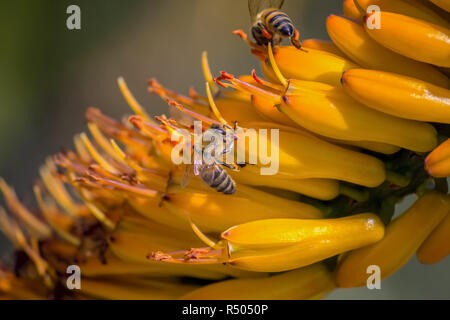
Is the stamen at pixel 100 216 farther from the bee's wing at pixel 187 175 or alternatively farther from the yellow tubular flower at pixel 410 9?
the yellow tubular flower at pixel 410 9

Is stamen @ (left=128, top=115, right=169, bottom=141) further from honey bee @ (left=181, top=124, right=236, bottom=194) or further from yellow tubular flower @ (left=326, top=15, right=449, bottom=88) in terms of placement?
yellow tubular flower @ (left=326, top=15, right=449, bottom=88)

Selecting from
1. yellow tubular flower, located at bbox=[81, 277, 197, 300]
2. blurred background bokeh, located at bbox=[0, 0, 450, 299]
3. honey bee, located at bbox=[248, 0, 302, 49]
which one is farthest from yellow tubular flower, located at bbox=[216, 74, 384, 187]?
blurred background bokeh, located at bbox=[0, 0, 450, 299]

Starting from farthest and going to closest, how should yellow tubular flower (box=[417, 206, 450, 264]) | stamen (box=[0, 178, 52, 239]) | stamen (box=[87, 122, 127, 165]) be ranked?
1. stamen (box=[0, 178, 52, 239])
2. stamen (box=[87, 122, 127, 165])
3. yellow tubular flower (box=[417, 206, 450, 264])

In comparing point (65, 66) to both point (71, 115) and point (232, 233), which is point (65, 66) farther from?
point (232, 233)

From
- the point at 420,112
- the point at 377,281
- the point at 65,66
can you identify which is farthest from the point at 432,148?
the point at 65,66
